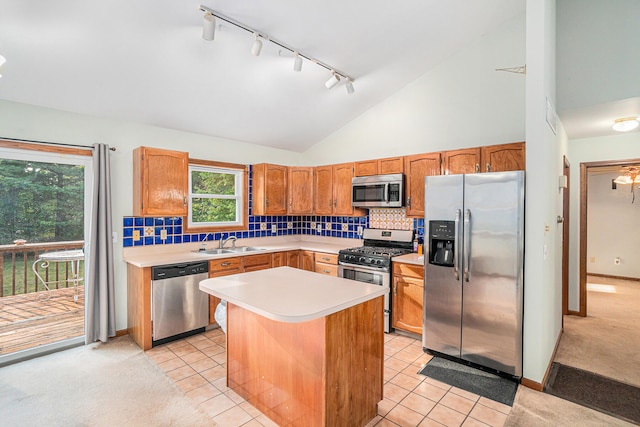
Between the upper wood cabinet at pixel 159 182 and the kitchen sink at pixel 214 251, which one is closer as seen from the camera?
the upper wood cabinet at pixel 159 182

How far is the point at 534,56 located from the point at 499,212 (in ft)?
4.20

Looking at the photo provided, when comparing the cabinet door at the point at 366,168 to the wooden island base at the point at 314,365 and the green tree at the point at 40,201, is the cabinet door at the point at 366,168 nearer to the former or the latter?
the wooden island base at the point at 314,365

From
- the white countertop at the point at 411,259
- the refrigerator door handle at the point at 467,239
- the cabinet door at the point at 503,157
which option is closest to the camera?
the refrigerator door handle at the point at 467,239

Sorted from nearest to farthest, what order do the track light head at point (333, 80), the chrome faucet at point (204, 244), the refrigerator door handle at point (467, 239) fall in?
the refrigerator door handle at point (467, 239) < the track light head at point (333, 80) < the chrome faucet at point (204, 244)

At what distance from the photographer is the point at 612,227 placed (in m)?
6.49

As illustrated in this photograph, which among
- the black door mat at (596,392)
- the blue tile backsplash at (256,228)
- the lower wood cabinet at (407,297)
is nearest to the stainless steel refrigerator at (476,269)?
the lower wood cabinet at (407,297)

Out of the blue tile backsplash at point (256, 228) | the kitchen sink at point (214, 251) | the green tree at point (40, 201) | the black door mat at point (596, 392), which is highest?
the green tree at point (40, 201)

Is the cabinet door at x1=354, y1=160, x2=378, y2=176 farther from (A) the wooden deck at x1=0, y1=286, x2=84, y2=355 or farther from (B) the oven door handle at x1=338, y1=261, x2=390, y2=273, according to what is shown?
(A) the wooden deck at x1=0, y1=286, x2=84, y2=355

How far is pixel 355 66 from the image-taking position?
145 inches

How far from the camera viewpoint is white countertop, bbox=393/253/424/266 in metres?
3.47

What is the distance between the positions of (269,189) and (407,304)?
2.49 metres

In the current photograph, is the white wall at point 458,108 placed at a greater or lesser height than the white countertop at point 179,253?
greater

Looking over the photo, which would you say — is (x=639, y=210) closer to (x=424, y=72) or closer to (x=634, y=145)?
(x=634, y=145)

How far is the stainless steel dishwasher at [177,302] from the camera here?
10.9 feet
